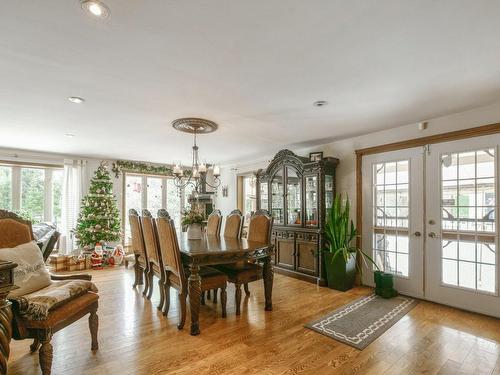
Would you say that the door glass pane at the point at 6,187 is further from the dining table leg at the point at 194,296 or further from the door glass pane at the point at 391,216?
the door glass pane at the point at 391,216

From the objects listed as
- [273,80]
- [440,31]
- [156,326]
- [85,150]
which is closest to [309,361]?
[156,326]

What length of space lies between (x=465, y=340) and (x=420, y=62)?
8.20 feet

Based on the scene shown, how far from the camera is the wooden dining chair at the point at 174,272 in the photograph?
2.65 meters

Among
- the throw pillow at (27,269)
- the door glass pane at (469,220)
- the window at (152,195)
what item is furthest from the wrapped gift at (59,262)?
the door glass pane at (469,220)

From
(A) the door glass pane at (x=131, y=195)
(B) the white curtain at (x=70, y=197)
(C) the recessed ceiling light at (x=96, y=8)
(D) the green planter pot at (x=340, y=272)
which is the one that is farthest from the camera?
(A) the door glass pane at (x=131, y=195)

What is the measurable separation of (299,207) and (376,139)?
1.62 m

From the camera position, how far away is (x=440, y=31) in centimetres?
171

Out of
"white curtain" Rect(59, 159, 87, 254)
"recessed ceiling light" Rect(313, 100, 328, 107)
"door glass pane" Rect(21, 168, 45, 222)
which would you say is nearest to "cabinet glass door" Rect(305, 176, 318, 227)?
"recessed ceiling light" Rect(313, 100, 328, 107)

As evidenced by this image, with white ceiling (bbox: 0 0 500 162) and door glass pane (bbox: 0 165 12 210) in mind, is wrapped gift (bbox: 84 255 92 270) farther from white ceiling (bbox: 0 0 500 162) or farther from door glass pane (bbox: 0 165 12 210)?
white ceiling (bbox: 0 0 500 162)

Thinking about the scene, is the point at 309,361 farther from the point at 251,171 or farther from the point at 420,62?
the point at 251,171

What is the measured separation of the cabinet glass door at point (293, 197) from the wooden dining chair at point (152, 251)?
7.95ft

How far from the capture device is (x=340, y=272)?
389 cm

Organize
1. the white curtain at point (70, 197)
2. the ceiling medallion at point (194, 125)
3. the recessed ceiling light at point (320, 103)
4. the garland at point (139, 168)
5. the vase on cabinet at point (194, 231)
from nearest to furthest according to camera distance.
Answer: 1. the recessed ceiling light at point (320, 103)
2. the ceiling medallion at point (194, 125)
3. the vase on cabinet at point (194, 231)
4. the white curtain at point (70, 197)
5. the garland at point (139, 168)

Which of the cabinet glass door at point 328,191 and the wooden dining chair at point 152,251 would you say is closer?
the wooden dining chair at point 152,251
